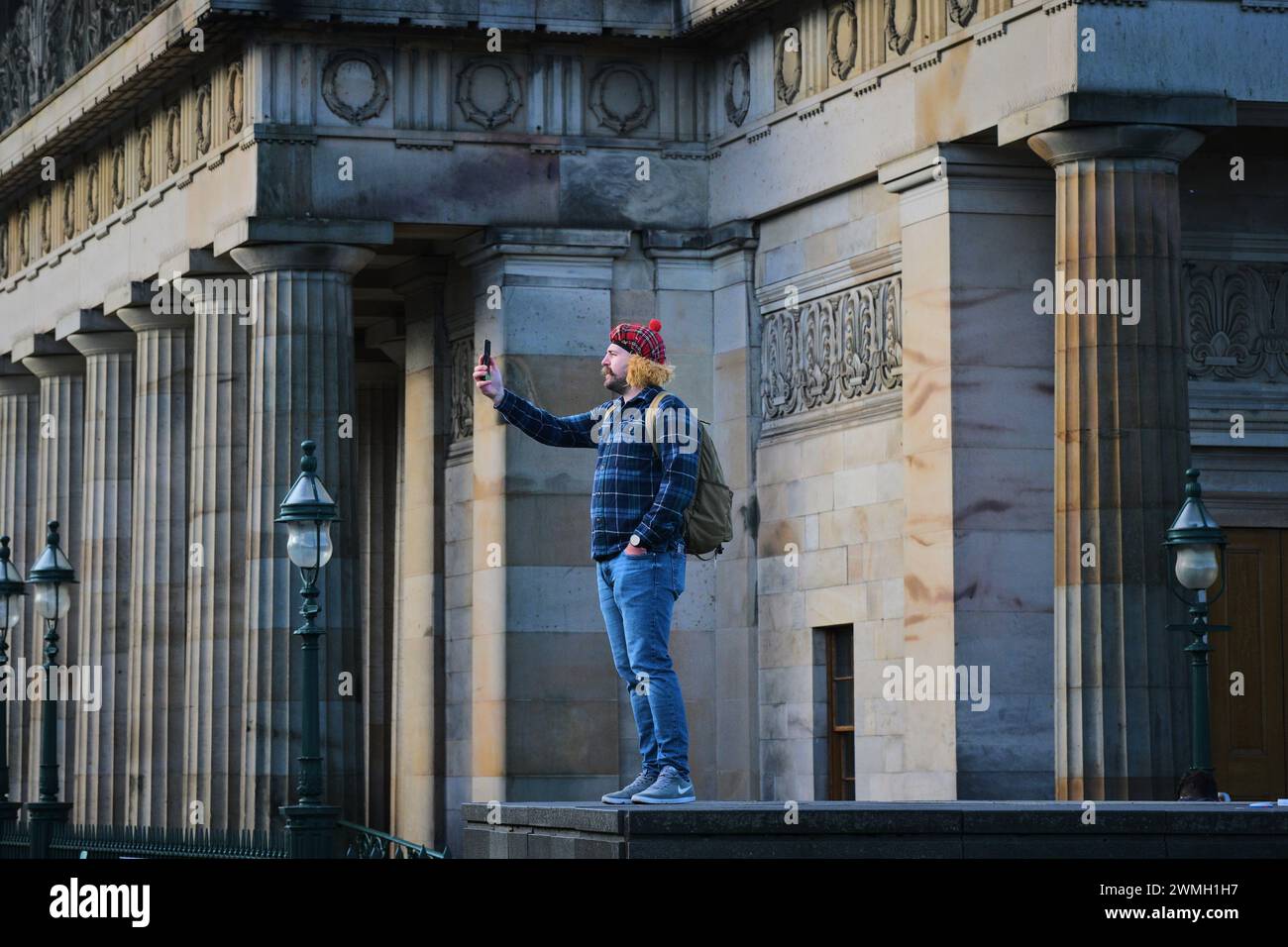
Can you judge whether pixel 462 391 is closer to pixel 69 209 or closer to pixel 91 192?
pixel 91 192

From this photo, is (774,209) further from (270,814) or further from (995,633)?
(270,814)

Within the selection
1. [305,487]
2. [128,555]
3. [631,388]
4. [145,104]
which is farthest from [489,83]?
[631,388]

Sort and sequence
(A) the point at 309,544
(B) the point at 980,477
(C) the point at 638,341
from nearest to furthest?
(C) the point at 638,341
(A) the point at 309,544
(B) the point at 980,477

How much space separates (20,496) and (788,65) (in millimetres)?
19410

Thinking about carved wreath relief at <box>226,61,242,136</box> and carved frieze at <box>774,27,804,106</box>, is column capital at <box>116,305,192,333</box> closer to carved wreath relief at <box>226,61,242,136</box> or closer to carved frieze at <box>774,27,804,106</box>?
carved wreath relief at <box>226,61,242,136</box>

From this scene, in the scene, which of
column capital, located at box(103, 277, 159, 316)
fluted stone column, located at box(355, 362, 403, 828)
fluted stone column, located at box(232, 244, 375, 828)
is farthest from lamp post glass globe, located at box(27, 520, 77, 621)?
fluted stone column, located at box(355, 362, 403, 828)

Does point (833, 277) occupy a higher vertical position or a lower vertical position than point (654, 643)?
higher

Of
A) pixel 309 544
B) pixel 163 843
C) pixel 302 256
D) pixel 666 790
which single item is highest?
pixel 302 256

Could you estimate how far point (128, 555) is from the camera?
140 feet

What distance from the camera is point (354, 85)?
3322cm

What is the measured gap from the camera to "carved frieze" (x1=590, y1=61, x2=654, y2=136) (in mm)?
34094

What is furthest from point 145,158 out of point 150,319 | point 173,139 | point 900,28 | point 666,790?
point 666,790

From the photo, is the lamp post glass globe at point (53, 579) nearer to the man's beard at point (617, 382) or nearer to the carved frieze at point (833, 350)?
the carved frieze at point (833, 350)
